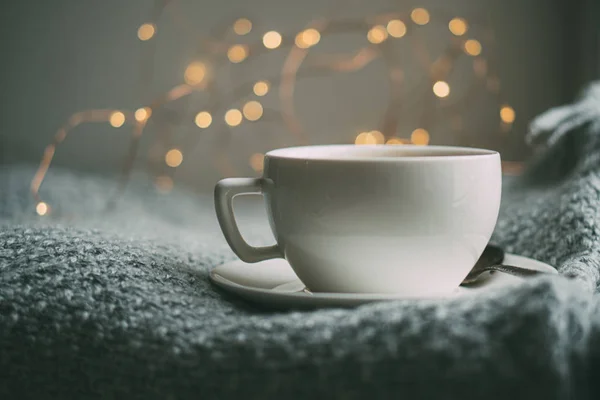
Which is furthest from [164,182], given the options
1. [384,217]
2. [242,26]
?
[384,217]

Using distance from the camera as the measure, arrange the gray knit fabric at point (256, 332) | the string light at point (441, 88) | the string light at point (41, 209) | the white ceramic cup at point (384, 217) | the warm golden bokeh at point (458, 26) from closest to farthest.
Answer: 1. the gray knit fabric at point (256, 332)
2. the white ceramic cup at point (384, 217)
3. the string light at point (41, 209)
4. the string light at point (441, 88)
5. the warm golden bokeh at point (458, 26)

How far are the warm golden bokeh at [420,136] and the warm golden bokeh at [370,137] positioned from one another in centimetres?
6

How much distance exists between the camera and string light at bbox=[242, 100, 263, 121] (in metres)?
1.26

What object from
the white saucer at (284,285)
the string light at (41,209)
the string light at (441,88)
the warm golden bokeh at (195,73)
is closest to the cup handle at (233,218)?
the white saucer at (284,285)

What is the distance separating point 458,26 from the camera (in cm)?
120

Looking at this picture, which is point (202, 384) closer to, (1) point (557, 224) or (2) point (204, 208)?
(1) point (557, 224)

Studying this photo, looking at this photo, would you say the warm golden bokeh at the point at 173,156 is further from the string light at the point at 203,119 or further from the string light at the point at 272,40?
the string light at the point at 272,40

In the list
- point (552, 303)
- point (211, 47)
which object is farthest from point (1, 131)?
point (552, 303)

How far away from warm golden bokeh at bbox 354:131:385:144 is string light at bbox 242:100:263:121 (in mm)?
181

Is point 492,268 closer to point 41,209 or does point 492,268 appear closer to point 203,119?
point 41,209

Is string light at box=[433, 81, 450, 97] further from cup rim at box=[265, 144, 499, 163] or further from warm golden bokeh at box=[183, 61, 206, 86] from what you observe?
cup rim at box=[265, 144, 499, 163]

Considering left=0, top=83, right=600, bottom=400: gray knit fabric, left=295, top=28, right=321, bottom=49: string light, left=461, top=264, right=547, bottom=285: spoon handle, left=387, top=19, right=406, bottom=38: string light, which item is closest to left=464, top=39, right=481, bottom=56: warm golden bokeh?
left=387, top=19, right=406, bottom=38: string light

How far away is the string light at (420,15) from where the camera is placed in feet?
4.07

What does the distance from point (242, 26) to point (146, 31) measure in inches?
6.7
